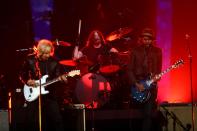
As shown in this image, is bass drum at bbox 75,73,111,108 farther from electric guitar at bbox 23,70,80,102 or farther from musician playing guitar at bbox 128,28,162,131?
electric guitar at bbox 23,70,80,102

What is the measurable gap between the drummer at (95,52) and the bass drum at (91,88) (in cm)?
26

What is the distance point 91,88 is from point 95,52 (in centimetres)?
95

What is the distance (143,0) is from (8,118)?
5.19 metres

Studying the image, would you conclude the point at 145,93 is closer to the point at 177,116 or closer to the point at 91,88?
the point at 177,116

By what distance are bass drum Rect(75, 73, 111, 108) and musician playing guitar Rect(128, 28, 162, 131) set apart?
179 centimetres

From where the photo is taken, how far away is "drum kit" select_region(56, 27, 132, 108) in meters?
10.2

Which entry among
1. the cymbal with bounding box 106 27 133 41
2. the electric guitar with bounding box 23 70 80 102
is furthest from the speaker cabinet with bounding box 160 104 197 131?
the electric guitar with bounding box 23 70 80 102

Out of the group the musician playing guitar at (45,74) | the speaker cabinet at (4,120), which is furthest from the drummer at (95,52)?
the speaker cabinet at (4,120)

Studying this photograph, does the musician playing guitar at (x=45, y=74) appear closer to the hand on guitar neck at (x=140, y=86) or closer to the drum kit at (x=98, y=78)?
the hand on guitar neck at (x=140, y=86)

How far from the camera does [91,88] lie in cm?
1047

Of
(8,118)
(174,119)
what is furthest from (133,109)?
(8,118)

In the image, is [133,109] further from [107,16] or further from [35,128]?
[107,16]

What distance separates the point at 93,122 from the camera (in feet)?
30.7

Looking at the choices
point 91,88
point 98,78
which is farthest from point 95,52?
point 91,88
